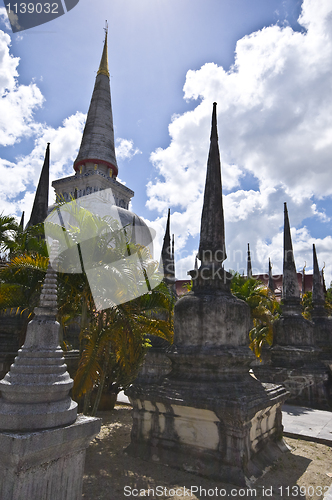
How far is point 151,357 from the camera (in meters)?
7.92

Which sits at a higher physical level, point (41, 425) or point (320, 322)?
point (320, 322)

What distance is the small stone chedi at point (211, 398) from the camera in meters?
4.42

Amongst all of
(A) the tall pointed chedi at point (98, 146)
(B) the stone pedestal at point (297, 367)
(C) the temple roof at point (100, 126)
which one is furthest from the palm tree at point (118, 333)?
(C) the temple roof at point (100, 126)

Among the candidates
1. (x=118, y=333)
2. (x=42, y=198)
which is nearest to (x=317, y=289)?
(x=118, y=333)

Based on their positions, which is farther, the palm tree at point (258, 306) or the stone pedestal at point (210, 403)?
the palm tree at point (258, 306)

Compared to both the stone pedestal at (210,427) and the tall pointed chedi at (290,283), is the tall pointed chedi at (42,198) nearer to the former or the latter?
the stone pedestal at (210,427)

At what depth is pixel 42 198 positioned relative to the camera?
9.73 m

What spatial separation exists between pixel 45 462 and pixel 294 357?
837 centimetres

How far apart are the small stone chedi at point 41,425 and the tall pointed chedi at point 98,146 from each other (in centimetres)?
3570

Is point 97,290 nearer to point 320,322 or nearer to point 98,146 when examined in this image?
point 320,322

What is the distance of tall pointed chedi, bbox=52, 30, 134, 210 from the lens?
3700 centimetres

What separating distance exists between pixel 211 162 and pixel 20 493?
19.0 ft

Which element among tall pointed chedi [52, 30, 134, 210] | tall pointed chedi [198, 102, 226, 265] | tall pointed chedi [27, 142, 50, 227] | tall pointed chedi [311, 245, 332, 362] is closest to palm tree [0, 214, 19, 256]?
tall pointed chedi [27, 142, 50, 227]

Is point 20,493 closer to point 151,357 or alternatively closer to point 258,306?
point 151,357
